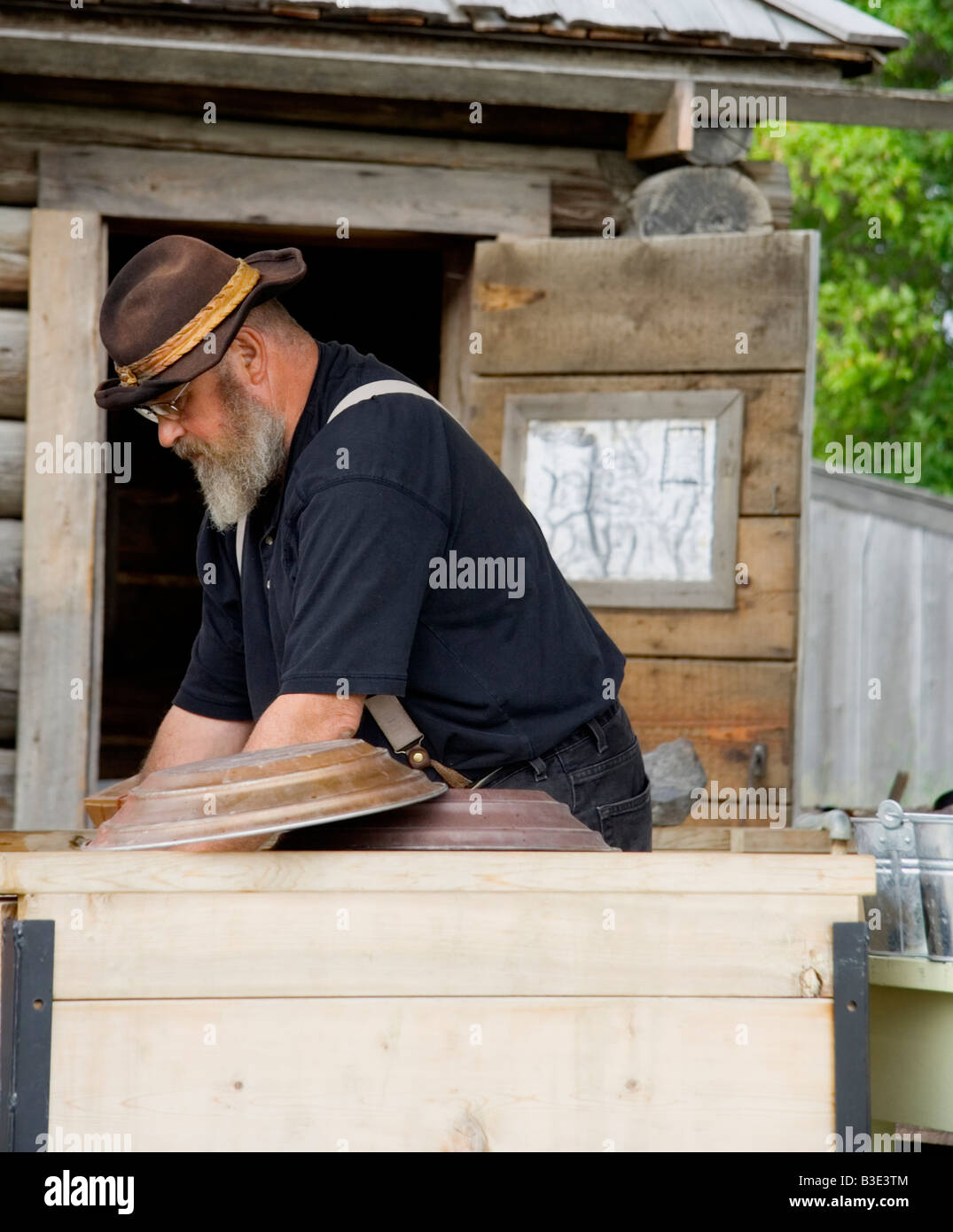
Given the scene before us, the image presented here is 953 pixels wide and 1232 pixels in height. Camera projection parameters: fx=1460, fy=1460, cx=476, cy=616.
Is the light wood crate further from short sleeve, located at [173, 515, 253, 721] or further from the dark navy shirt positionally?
short sleeve, located at [173, 515, 253, 721]

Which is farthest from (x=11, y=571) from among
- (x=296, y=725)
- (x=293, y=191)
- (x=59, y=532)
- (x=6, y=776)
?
(x=296, y=725)

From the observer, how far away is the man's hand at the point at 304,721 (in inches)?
78.9

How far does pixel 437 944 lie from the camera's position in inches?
69.3

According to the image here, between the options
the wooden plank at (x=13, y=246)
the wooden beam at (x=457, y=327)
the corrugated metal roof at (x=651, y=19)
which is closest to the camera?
the corrugated metal roof at (x=651, y=19)

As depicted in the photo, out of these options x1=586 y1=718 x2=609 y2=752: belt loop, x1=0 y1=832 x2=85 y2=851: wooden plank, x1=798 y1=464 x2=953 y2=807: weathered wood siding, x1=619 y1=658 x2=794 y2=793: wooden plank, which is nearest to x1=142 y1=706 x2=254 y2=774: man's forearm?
x1=0 y1=832 x2=85 y2=851: wooden plank

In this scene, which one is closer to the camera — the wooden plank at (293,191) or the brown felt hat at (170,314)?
the brown felt hat at (170,314)

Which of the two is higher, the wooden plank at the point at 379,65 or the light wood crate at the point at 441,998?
the wooden plank at the point at 379,65

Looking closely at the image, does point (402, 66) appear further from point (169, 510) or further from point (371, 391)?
point (169, 510)

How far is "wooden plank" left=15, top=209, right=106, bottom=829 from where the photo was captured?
4.24 metres

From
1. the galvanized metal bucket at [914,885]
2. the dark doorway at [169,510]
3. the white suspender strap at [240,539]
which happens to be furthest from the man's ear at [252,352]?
the dark doorway at [169,510]

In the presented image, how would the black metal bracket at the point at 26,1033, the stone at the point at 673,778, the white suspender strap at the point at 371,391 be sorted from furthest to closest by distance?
1. the stone at the point at 673,778
2. the white suspender strap at the point at 371,391
3. the black metal bracket at the point at 26,1033

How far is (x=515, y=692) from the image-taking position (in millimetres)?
2324

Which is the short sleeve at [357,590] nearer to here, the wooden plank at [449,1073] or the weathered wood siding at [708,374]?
the wooden plank at [449,1073]

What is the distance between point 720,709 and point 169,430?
7.86ft
